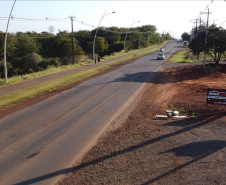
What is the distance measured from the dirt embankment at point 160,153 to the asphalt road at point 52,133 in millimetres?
710

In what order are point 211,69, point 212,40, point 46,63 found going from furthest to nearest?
point 46,63 < point 212,40 < point 211,69

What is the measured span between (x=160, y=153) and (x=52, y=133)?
4786 mm

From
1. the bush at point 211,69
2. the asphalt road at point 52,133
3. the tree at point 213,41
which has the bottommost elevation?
the asphalt road at point 52,133

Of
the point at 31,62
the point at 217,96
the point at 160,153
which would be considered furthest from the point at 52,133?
the point at 31,62

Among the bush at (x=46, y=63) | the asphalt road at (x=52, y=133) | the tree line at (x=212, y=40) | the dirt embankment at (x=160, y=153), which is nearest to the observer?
the dirt embankment at (x=160, y=153)

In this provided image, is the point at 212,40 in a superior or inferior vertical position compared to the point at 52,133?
superior

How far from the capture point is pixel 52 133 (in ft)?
31.7

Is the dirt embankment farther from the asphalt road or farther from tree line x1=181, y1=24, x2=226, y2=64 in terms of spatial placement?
tree line x1=181, y1=24, x2=226, y2=64

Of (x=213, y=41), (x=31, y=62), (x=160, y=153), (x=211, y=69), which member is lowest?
(x=160, y=153)

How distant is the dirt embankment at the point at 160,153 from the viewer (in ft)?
20.1

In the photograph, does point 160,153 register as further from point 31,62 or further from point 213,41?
point 31,62

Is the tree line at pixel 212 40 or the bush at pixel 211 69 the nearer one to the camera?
the bush at pixel 211 69

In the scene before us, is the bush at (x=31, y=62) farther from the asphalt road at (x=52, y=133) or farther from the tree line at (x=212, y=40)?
the tree line at (x=212, y=40)

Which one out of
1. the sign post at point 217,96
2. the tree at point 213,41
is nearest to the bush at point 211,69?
the tree at point 213,41
